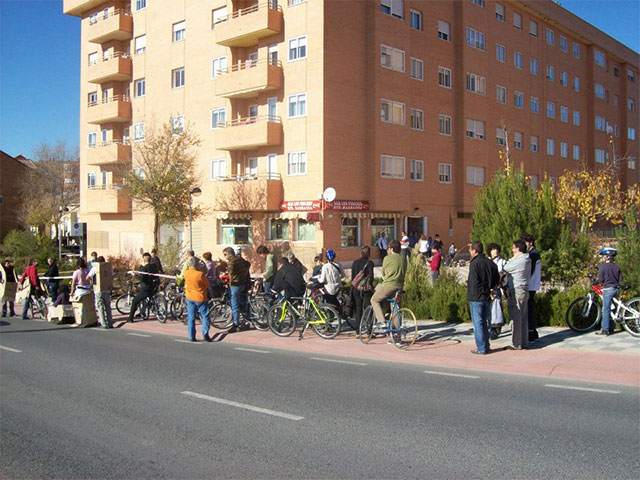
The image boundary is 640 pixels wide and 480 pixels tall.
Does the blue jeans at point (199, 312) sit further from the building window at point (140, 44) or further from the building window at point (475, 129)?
the building window at point (140, 44)

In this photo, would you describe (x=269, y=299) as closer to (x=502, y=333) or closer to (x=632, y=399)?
(x=502, y=333)

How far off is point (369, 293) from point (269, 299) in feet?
9.58

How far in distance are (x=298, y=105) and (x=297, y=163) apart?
3.04 m

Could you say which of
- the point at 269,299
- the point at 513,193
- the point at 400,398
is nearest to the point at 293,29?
the point at 513,193

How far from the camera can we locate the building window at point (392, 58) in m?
33.4

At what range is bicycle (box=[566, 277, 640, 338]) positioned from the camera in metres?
11.6

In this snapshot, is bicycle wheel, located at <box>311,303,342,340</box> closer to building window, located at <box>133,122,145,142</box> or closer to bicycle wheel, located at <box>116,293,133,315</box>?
bicycle wheel, located at <box>116,293,133,315</box>

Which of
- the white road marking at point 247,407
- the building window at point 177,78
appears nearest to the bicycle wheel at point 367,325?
the white road marking at point 247,407

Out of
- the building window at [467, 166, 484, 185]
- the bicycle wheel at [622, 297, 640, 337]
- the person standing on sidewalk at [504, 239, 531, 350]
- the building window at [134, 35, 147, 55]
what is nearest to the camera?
the person standing on sidewalk at [504, 239, 531, 350]

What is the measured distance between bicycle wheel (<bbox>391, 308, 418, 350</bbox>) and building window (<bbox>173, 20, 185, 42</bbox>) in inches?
1285

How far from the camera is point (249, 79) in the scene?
33.3 m

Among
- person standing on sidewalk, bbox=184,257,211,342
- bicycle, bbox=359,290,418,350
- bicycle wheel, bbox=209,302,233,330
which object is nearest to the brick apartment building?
bicycle wheel, bbox=209,302,233,330

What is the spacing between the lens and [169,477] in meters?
5.16

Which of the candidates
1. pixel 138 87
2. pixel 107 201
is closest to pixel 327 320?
pixel 138 87
